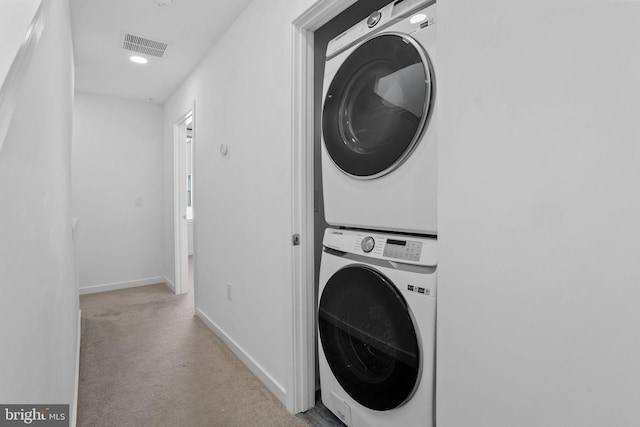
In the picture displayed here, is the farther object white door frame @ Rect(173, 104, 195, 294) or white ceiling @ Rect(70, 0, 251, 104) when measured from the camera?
white door frame @ Rect(173, 104, 195, 294)

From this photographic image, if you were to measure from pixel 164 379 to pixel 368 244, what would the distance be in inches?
66.4

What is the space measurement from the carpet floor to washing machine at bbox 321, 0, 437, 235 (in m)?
1.21

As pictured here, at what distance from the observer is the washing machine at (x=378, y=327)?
118 centimetres

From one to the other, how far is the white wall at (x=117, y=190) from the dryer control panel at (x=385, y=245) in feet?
12.1

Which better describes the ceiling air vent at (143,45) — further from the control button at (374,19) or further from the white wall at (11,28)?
the white wall at (11,28)

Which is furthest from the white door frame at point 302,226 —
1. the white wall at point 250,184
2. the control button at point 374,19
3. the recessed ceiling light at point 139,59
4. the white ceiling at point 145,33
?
the recessed ceiling light at point 139,59

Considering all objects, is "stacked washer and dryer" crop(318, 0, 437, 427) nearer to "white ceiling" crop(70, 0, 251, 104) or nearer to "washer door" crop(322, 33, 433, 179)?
"washer door" crop(322, 33, 433, 179)

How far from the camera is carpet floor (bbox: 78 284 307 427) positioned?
5.86 feet

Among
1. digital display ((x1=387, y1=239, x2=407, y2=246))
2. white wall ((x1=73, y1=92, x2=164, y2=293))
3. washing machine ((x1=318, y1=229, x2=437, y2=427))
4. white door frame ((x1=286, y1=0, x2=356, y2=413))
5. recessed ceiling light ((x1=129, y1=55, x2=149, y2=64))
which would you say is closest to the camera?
washing machine ((x1=318, y1=229, x2=437, y2=427))

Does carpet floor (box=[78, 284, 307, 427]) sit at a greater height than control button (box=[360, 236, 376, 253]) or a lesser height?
lesser

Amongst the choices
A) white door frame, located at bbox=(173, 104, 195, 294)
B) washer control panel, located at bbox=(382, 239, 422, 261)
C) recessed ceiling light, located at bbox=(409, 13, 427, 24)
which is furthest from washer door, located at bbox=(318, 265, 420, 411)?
→ white door frame, located at bbox=(173, 104, 195, 294)

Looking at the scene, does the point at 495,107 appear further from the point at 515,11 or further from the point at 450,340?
the point at 450,340

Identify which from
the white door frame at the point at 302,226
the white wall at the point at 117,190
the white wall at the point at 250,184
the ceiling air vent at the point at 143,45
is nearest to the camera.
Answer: the white door frame at the point at 302,226

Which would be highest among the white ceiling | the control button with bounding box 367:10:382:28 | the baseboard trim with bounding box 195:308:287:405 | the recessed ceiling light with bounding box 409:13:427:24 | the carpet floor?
the white ceiling
